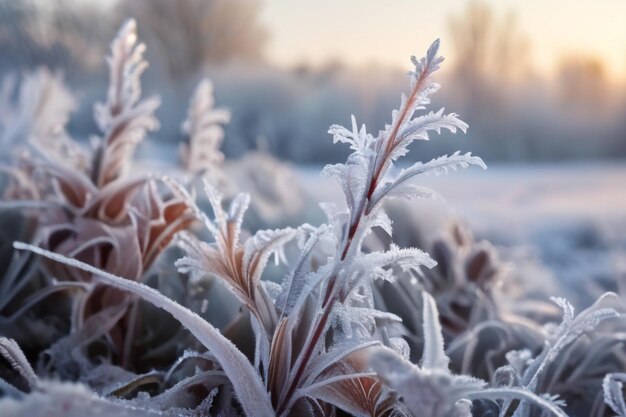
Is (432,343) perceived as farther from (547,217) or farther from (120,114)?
(547,217)

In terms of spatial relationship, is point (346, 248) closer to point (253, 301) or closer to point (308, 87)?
point (253, 301)

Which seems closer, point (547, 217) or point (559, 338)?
point (559, 338)

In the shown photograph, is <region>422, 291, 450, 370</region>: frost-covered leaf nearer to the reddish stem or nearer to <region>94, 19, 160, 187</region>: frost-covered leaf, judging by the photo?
the reddish stem

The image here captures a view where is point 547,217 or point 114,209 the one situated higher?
point 114,209

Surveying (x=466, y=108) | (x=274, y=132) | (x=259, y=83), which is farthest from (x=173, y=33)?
(x=466, y=108)

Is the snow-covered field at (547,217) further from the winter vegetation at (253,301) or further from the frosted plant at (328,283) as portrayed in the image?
the frosted plant at (328,283)

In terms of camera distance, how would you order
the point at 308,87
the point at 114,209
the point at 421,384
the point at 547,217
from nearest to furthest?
the point at 421,384
the point at 114,209
the point at 547,217
the point at 308,87

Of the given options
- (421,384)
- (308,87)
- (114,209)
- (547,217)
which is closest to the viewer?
(421,384)

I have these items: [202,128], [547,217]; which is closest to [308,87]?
[547,217]

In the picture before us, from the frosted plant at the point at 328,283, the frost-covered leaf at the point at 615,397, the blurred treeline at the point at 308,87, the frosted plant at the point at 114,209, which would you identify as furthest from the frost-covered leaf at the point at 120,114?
the blurred treeline at the point at 308,87
